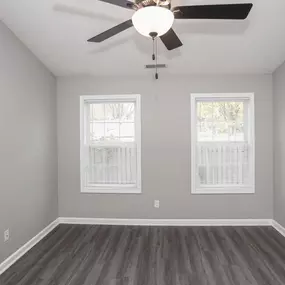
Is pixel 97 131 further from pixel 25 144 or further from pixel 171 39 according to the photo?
pixel 171 39

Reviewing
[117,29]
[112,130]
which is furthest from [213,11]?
[112,130]

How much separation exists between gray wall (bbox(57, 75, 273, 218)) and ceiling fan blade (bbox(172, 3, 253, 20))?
2.13 meters

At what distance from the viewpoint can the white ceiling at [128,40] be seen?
2.74 m

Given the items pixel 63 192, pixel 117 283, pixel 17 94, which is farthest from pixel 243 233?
pixel 17 94

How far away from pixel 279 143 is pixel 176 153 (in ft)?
5.04

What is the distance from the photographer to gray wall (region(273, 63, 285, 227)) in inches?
143

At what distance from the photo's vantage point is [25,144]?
3252 millimetres

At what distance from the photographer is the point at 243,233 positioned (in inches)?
145

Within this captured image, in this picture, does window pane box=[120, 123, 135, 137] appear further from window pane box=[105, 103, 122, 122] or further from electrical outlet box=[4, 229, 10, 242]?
electrical outlet box=[4, 229, 10, 242]

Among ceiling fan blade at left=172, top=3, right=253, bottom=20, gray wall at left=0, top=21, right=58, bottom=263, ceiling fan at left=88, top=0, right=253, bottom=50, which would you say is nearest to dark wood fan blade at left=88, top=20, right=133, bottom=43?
ceiling fan at left=88, top=0, right=253, bottom=50

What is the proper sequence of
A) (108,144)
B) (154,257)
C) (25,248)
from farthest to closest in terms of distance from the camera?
(108,144) < (25,248) < (154,257)

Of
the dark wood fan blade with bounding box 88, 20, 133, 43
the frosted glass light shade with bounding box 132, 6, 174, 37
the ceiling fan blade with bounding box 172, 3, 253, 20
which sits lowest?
the frosted glass light shade with bounding box 132, 6, 174, 37

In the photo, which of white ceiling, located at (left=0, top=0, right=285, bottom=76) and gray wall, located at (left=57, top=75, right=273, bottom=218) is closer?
white ceiling, located at (left=0, top=0, right=285, bottom=76)

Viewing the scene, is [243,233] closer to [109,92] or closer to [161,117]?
[161,117]
